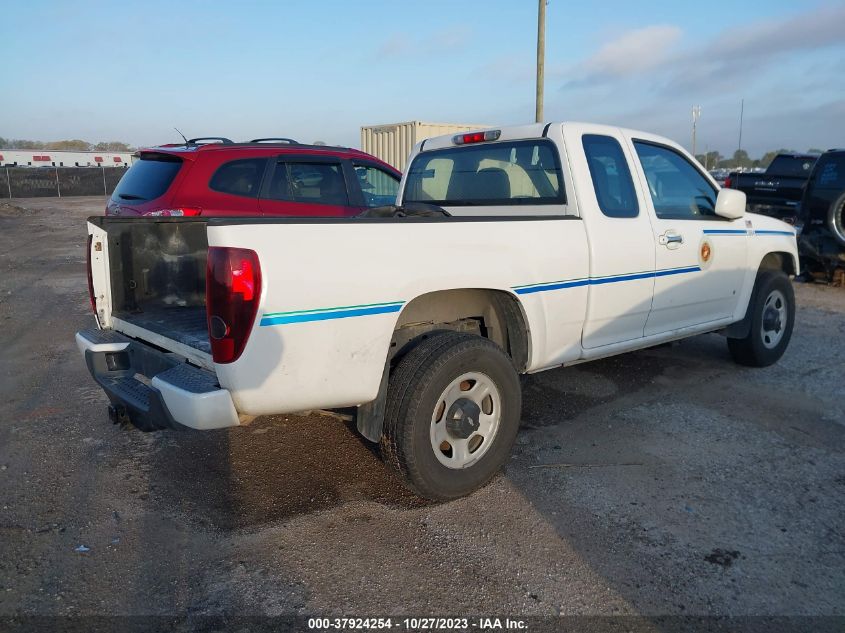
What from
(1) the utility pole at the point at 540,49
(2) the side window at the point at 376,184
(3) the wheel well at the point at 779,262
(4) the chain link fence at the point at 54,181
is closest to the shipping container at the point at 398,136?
(1) the utility pole at the point at 540,49

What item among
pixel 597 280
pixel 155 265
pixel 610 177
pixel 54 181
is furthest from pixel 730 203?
pixel 54 181

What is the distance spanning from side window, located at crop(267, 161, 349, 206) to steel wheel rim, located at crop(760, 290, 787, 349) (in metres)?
4.28

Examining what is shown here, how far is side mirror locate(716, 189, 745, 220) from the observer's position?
495 cm

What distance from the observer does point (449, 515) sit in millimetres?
3479

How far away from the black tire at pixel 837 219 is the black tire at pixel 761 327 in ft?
12.7

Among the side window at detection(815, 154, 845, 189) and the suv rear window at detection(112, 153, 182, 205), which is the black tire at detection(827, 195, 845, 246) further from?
the suv rear window at detection(112, 153, 182, 205)

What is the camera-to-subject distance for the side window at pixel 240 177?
6699mm

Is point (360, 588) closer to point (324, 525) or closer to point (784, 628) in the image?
point (324, 525)

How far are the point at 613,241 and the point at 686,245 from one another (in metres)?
0.87

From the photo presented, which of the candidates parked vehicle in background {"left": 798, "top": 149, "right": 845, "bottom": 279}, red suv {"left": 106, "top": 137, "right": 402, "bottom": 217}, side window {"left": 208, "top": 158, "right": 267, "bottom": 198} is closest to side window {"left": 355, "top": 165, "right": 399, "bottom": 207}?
red suv {"left": 106, "top": 137, "right": 402, "bottom": 217}

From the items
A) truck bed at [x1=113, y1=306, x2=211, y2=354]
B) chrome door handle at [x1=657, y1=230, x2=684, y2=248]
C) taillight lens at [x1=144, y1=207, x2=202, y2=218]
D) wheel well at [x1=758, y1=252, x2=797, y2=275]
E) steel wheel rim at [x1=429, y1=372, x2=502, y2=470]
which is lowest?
steel wheel rim at [x1=429, y1=372, x2=502, y2=470]

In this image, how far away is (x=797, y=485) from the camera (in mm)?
3768

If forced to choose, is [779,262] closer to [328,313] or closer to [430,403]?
[430,403]

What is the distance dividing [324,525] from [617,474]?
1713mm
